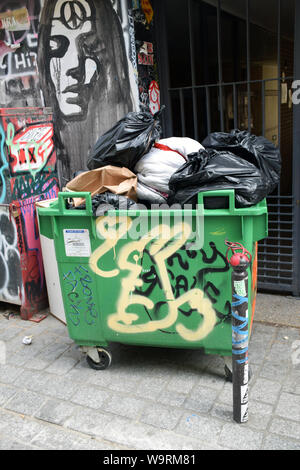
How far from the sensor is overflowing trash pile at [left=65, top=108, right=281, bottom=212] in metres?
2.89

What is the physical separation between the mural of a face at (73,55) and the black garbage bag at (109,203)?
2.11 m

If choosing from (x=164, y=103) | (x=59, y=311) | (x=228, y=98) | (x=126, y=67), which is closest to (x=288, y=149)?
(x=228, y=98)

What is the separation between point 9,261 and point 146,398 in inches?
83.6

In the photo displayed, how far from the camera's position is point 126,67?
4.51 meters

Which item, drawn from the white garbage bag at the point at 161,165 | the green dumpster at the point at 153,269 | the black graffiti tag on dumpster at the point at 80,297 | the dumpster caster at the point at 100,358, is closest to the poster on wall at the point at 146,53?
the white garbage bag at the point at 161,165

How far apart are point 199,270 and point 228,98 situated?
133 inches

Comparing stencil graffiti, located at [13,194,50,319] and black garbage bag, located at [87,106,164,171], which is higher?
black garbage bag, located at [87,106,164,171]

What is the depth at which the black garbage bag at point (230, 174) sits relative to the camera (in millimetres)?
2836

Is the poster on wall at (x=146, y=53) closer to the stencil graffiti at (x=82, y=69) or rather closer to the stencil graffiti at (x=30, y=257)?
the stencil graffiti at (x=82, y=69)

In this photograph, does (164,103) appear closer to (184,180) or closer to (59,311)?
(184,180)

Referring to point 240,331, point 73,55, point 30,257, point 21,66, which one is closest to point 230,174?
point 240,331

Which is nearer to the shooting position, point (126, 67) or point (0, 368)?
point (0, 368)

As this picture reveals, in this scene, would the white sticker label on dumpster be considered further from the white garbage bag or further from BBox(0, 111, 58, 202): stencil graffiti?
BBox(0, 111, 58, 202): stencil graffiti

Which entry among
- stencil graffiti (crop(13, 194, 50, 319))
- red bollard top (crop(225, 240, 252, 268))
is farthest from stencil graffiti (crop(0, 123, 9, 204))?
red bollard top (crop(225, 240, 252, 268))
